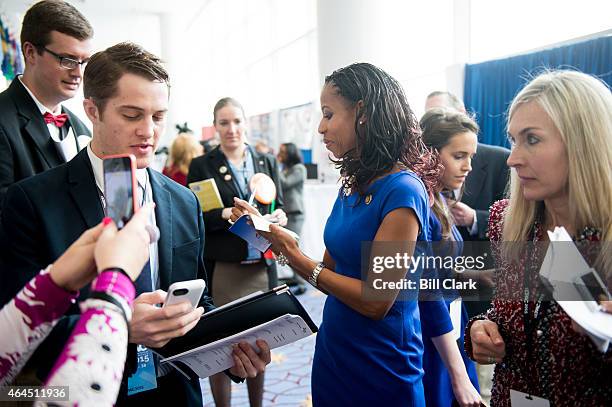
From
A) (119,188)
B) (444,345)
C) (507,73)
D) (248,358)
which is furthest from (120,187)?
(507,73)

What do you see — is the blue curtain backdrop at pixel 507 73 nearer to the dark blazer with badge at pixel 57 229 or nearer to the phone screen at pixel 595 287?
the phone screen at pixel 595 287

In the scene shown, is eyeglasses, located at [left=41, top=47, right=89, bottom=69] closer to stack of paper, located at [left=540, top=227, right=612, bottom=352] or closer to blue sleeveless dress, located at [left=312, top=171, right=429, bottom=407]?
blue sleeveless dress, located at [left=312, top=171, right=429, bottom=407]

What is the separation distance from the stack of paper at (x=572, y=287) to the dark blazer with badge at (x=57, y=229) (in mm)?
1006

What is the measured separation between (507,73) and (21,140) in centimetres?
445

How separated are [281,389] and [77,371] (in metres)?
2.87

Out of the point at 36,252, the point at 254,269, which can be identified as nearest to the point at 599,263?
the point at 36,252

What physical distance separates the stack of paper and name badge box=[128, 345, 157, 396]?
1.06m

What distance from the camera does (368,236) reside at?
1472mm

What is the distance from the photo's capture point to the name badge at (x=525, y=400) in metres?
1.19

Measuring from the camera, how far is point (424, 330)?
5.81 feet

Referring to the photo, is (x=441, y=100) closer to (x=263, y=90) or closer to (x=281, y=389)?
(x=281, y=389)

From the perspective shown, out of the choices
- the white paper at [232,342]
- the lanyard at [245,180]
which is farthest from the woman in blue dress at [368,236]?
the lanyard at [245,180]

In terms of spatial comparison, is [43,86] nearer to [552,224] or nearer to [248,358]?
[248,358]

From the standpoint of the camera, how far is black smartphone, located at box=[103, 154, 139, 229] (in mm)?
868
